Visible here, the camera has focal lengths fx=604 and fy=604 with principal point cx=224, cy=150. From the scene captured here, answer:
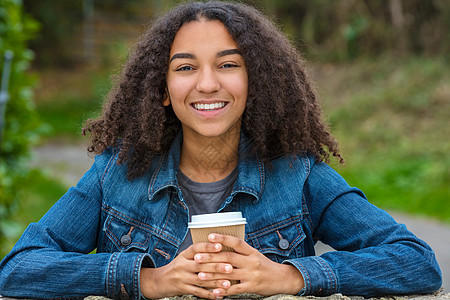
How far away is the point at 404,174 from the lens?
315 inches

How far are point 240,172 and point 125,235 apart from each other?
504mm

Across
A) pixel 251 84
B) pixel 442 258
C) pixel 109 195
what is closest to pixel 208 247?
pixel 109 195

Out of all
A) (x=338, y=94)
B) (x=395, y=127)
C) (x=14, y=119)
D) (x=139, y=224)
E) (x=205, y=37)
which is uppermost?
(x=338, y=94)

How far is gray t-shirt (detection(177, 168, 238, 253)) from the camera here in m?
2.38

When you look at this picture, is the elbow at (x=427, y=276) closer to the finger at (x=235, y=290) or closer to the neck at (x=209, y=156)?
the finger at (x=235, y=290)

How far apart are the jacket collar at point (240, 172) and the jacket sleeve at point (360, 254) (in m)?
0.21

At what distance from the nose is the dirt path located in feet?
2.24

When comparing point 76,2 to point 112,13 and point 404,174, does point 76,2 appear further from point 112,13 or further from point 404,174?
point 404,174

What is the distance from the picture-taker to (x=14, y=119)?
495cm

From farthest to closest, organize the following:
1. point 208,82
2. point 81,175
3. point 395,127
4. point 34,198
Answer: point 395,127, point 81,175, point 34,198, point 208,82

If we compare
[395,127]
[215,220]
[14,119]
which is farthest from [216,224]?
[395,127]

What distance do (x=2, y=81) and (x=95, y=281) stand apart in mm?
3027

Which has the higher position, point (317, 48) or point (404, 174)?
point (317, 48)

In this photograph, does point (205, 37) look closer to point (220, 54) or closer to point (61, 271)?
point (220, 54)
